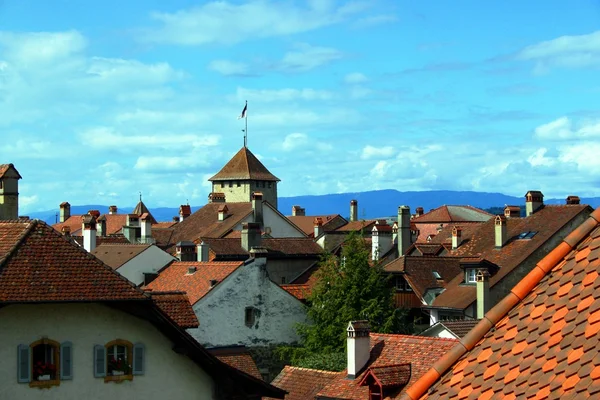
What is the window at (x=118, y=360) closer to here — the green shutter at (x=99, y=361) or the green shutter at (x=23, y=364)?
the green shutter at (x=99, y=361)

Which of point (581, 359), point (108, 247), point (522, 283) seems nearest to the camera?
point (581, 359)

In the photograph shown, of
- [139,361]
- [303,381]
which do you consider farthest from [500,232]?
[139,361]

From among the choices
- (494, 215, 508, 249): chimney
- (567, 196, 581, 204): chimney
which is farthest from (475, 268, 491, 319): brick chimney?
(567, 196, 581, 204): chimney

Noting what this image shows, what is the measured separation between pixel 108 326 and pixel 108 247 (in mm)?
42864

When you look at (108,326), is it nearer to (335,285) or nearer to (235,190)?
(335,285)

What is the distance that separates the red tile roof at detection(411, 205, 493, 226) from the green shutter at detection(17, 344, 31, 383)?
12001cm

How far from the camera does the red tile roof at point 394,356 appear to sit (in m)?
31.8

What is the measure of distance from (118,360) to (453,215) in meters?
123

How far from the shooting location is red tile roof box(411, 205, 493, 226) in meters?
143

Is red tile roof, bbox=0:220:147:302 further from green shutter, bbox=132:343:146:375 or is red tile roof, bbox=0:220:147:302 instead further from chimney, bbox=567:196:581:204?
chimney, bbox=567:196:581:204

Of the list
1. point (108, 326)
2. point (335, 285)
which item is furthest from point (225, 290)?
point (108, 326)

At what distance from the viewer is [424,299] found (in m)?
59.6

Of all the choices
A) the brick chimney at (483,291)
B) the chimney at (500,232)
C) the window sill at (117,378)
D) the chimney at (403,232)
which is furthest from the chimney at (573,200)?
the window sill at (117,378)

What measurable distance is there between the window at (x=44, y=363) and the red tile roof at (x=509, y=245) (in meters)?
32.8
